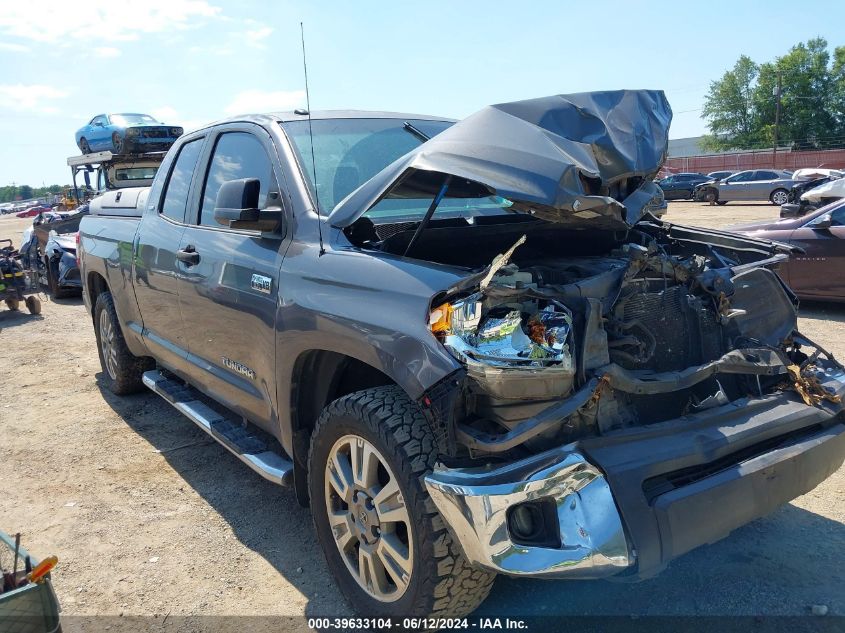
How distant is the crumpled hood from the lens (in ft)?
8.26

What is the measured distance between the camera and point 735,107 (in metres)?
68.6

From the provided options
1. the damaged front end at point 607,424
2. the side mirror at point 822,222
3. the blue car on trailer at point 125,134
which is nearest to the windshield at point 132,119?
the blue car on trailer at point 125,134

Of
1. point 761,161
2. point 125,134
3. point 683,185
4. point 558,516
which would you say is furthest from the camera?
point 761,161

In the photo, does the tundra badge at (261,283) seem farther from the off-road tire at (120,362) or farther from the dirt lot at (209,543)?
the off-road tire at (120,362)

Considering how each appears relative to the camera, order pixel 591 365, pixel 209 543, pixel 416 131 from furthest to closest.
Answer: pixel 416 131 → pixel 209 543 → pixel 591 365

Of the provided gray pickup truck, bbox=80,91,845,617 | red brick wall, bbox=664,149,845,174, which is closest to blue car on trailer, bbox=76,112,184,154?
gray pickup truck, bbox=80,91,845,617

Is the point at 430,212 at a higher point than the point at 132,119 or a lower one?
lower

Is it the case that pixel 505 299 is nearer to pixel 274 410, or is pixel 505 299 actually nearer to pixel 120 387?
pixel 274 410

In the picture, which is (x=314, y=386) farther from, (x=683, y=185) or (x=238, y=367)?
(x=683, y=185)

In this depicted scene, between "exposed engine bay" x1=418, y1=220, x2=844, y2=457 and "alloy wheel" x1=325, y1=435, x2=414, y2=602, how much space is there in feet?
1.36

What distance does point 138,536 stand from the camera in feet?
12.0

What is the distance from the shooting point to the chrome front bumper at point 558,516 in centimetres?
209

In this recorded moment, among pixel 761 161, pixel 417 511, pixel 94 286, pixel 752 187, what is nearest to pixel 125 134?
pixel 94 286

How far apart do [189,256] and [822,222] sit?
7023 millimetres
